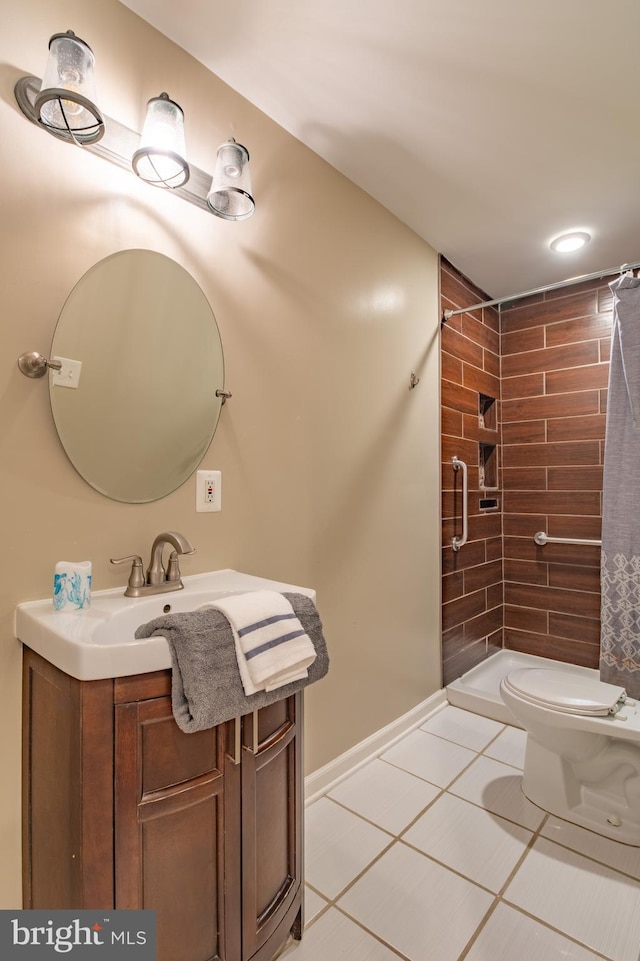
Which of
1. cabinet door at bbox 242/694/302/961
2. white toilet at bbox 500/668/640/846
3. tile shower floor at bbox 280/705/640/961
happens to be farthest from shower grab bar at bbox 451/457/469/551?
cabinet door at bbox 242/694/302/961

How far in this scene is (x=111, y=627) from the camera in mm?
1089

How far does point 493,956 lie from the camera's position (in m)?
1.19

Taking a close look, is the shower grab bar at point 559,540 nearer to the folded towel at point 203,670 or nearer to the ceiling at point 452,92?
the ceiling at point 452,92

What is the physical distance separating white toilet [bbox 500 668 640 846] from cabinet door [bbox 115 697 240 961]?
1223 millimetres

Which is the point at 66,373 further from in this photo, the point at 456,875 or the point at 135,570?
the point at 456,875

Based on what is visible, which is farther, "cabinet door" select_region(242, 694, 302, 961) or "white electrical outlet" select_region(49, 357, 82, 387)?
"white electrical outlet" select_region(49, 357, 82, 387)

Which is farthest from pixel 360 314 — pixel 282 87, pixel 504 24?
pixel 504 24

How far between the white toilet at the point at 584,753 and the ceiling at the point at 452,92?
6.88 feet

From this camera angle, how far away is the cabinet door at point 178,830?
34.2 inches

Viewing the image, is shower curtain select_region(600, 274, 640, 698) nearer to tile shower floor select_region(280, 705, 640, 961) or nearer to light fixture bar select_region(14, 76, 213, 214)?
tile shower floor select_region(280, 705, 640, 961)

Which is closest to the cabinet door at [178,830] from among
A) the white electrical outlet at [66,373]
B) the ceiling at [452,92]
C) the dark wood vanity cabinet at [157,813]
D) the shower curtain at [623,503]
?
the dark wood vanity cabinet at [157,813]

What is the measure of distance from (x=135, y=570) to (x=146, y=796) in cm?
53

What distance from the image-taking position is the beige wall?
1104mm

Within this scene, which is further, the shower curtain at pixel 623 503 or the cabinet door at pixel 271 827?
the shower curtain at pixel 623 503
